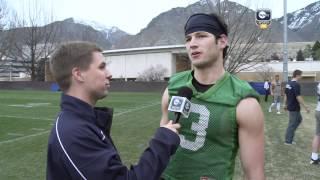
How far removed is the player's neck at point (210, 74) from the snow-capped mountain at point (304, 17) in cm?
13554

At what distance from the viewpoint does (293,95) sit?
12.6 meters

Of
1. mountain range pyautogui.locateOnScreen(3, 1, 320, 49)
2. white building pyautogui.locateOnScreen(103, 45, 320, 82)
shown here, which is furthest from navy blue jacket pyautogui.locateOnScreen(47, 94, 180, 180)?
mountain range pyautogui.locateOnScreen(3, 1, 320, 49)

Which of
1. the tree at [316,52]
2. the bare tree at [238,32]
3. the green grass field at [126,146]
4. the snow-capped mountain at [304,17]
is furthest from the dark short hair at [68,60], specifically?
the snow-capped mountain at [304,17]

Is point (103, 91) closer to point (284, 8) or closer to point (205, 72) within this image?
point (205, 72)

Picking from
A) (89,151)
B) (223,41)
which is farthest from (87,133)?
(223,41)

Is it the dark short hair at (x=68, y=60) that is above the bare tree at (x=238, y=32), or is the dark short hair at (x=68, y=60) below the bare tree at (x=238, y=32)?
below

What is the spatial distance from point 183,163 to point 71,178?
806 mm

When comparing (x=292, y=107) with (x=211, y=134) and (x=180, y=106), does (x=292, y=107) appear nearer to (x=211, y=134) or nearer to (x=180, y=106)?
(x=211, y=134)

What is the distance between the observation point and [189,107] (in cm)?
267

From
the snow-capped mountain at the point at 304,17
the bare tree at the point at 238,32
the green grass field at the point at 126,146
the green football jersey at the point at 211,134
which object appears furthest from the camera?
the snow-capped mountain at the point at 304,17

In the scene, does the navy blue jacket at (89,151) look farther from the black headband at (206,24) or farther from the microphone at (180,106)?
the black headband at (206,24)

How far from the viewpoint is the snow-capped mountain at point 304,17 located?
13760cm

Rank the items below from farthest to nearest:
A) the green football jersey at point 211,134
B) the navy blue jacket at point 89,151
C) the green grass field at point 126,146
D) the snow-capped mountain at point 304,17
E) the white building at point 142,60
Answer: the snow-capped mountain at point 304,17 → the white building at point 142,60 → the green grass field at point 126,146 → the green football jersey at point 211,134 → the navy blue jacket at point 89,151

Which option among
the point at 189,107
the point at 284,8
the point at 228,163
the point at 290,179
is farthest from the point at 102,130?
the point at 284,8
